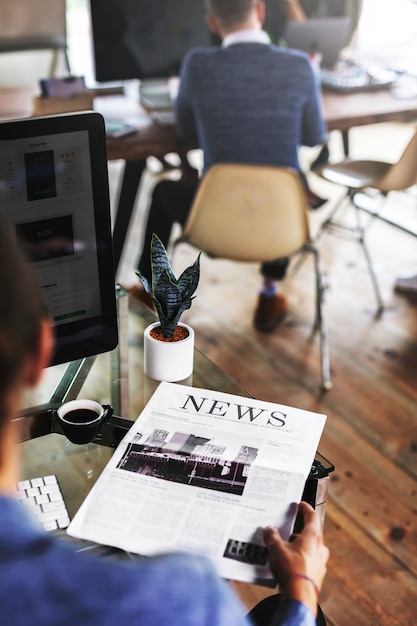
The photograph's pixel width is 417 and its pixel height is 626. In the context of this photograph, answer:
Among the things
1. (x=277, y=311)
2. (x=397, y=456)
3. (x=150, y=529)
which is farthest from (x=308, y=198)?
(x=150, y=529)

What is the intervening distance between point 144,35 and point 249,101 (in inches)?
24.6

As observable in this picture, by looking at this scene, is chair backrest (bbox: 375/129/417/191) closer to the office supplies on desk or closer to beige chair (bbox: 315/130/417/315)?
beige chair (bbox: 315/130/417/315)

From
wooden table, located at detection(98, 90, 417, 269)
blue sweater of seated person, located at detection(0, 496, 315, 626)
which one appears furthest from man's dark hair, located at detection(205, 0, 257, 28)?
blue sweater of seated person, located at detection(0, 496, 315, 626)

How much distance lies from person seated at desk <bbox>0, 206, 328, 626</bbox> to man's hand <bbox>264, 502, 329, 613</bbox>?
22cm

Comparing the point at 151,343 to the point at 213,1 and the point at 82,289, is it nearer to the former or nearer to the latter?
the point at 82,289

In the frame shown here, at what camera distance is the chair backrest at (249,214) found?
2.18 metres

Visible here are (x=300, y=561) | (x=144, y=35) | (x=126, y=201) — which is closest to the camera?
(x=300, y=561)

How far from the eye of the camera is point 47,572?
0.47 m

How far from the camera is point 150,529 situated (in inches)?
33.6

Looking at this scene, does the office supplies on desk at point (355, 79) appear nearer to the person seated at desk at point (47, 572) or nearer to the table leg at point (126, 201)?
the table leg at point (126, 201)

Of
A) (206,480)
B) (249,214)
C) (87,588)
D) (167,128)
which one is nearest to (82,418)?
(206,480)

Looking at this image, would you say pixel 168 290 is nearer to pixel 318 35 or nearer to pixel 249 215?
pixel 249 215

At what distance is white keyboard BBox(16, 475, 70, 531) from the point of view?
0.92 metres

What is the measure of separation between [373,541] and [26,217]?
1.27 meters
